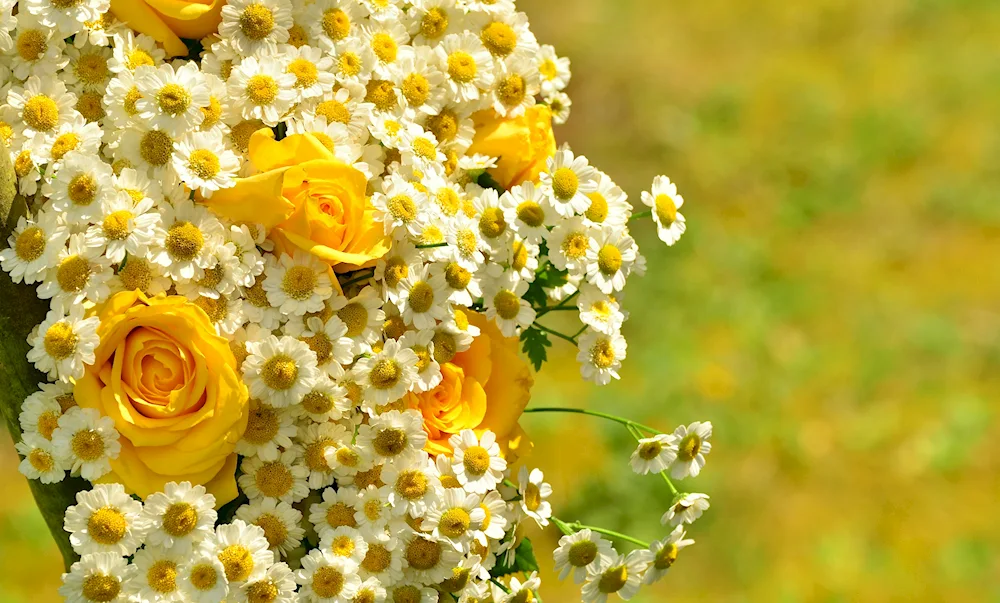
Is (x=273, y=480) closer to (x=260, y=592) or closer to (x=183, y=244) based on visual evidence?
(x=260, y=592)

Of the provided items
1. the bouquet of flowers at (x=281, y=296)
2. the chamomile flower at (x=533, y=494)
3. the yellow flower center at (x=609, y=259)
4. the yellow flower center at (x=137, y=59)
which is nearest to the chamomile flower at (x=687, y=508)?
the bouquet of flowers at (x=281, y=296)

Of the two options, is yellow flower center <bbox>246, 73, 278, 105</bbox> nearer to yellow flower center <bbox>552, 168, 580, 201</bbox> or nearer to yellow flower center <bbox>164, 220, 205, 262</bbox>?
yellow flower center <bbox>164, 220, 205, 262</bbox>

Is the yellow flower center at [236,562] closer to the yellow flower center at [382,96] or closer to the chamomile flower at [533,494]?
the chamomile flower at [533,494]

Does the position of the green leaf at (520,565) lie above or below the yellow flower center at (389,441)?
below

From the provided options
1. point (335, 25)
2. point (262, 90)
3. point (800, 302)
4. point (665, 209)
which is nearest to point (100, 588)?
point (262, 90)

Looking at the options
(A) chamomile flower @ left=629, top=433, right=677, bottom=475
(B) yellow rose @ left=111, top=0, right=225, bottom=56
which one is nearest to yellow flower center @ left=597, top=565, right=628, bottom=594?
(A) chamomile flower @ left=629, top=433, right=677, bottom=475

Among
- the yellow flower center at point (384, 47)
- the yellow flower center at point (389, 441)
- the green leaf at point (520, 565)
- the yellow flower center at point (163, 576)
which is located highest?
the yellow flower center at point (384, 47)

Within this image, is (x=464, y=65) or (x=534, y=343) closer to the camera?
(x=464, y=65)
